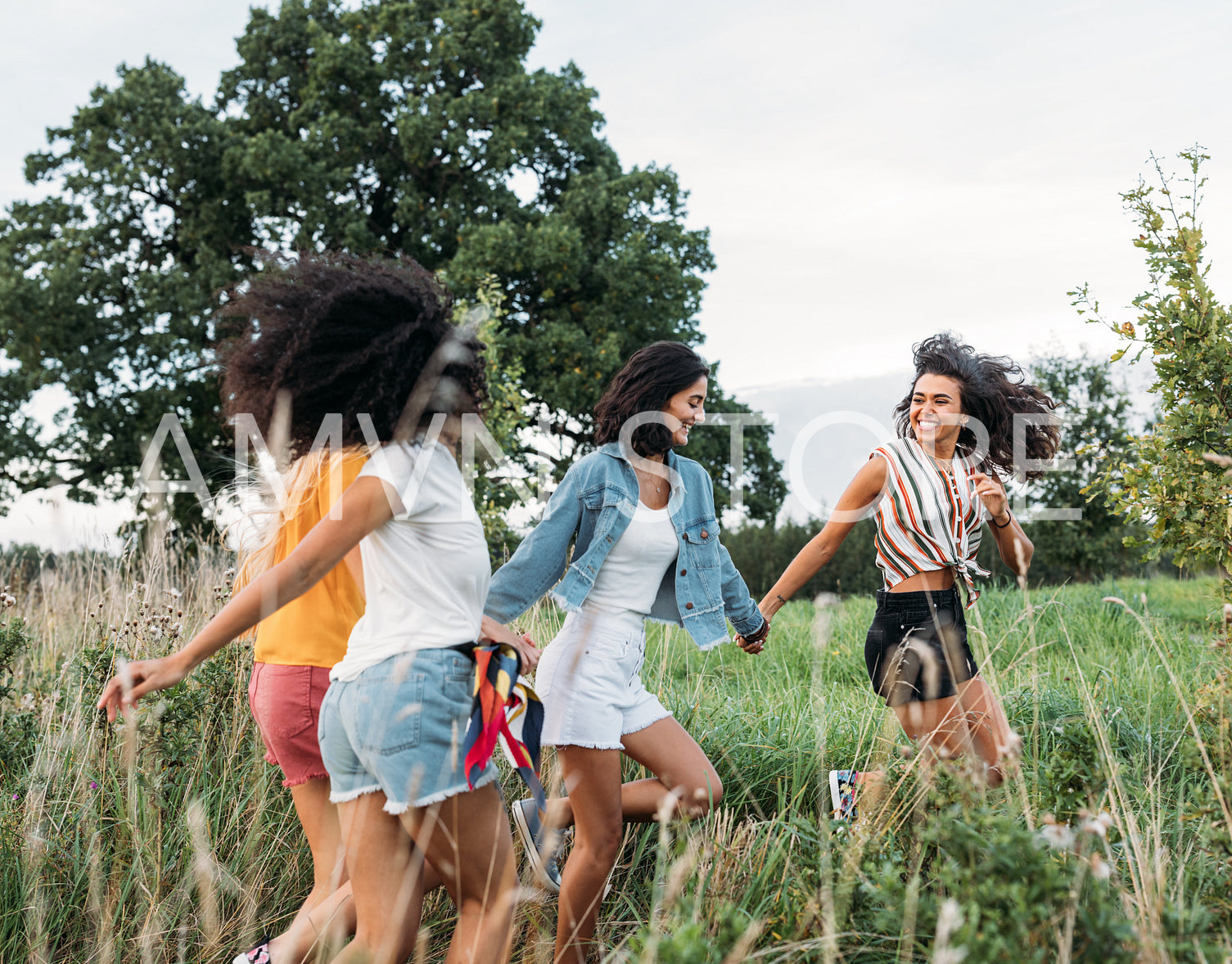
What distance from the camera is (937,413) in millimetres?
3508

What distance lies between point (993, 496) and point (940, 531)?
218 mm

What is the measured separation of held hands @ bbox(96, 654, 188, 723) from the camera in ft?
5.92

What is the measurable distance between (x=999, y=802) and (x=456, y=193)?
629 inches

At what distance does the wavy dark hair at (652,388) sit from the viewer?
3.32 m

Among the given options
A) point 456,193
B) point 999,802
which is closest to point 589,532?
point 999,802

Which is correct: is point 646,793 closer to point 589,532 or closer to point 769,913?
point 769,913

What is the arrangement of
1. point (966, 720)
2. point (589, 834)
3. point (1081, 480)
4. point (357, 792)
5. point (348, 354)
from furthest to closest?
point (1081, 480) < point (966, 720) < point (589, 834) < point (348, 354) < point (357, 792)

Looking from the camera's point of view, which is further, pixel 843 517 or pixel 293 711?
pixel 843 517

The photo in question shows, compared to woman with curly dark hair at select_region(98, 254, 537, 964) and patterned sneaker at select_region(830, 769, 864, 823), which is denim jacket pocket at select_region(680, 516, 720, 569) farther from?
woman with curly dark hair at select_region(98, 254, 537, 964)

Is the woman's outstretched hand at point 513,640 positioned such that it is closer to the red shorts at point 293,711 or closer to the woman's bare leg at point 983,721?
the red shorts at point 293,711

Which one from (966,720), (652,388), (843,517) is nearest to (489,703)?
(652,388)

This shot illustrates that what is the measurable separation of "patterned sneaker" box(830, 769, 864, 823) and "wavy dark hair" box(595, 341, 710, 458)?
129 centimetres

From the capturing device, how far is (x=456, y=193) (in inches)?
663

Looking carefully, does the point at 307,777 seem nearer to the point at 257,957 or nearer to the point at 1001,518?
the point at 257,957
